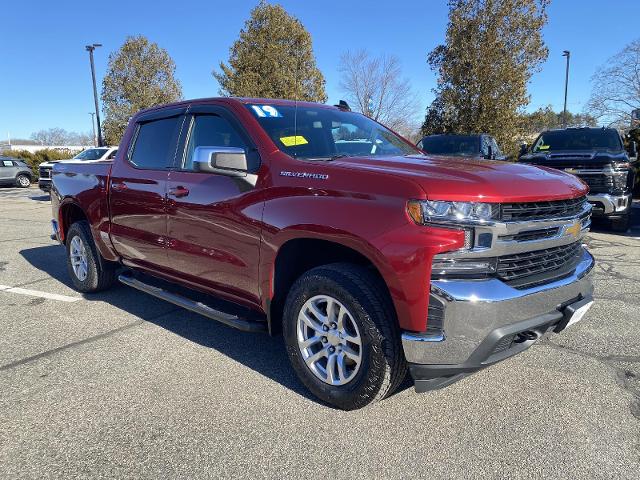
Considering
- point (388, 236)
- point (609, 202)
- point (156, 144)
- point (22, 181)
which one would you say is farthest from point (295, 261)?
point (22, 181)

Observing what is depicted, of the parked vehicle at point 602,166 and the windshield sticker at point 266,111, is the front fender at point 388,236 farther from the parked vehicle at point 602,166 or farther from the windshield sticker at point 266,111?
the parked vehicle at point 602,166

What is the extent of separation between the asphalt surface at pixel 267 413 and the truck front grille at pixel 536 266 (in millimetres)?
822

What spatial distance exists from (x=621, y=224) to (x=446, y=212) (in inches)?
335

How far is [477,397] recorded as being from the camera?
10.2 ft

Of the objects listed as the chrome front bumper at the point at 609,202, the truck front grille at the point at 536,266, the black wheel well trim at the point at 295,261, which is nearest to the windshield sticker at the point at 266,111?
the black wheel well trim at the point at 295,261

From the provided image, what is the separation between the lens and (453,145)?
1115cm

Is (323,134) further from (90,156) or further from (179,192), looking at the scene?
(90,156)

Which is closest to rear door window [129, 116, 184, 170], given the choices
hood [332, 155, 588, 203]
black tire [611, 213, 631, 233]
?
hood [332, 155, 588, 203]

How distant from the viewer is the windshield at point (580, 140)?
10047 millimetres

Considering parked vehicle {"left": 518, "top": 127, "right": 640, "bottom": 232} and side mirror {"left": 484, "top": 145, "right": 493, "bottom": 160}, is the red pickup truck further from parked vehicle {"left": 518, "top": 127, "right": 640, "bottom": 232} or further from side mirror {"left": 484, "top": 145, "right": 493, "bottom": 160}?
side mirror {"left": 484, "top": 145, "right": 493, "bottom": 160}

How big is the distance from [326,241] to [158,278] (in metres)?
2.18

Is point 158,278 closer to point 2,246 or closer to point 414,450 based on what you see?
point 414,450

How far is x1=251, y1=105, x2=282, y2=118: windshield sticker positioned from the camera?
3.60m

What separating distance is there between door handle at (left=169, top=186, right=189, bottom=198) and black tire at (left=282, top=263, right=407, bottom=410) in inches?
51.6
